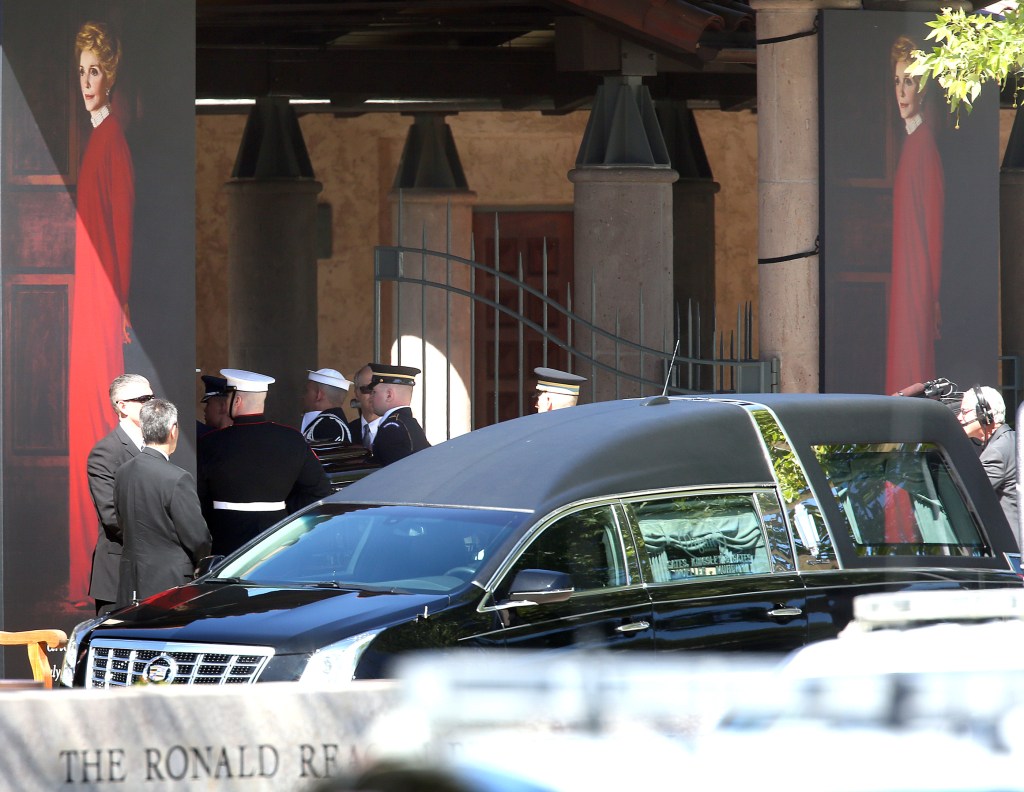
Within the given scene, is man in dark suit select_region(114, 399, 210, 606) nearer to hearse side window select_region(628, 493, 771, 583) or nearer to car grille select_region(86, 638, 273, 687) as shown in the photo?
car grille select_region(86, 638, 273, 687)

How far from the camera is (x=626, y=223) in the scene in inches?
497

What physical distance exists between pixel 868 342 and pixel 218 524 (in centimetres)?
487

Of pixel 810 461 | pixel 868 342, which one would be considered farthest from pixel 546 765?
pixel 868 342

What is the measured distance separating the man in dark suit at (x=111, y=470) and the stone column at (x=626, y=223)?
4911mm

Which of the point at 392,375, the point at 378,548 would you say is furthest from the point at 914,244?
the point at 378,548

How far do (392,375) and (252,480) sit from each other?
3222 mm

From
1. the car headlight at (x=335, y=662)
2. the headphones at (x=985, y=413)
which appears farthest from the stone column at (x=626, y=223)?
the car headlight at (x=335, y=662)

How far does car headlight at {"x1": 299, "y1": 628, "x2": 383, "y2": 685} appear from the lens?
5449mm

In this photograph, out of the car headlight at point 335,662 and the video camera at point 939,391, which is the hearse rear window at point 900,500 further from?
the video camera at point 939,391

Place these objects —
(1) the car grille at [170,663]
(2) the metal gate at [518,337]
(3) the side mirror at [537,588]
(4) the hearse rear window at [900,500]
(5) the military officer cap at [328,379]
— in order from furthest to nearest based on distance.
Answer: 1. (5) the military officer cap at [328,379]
2. (2) the metal gate at [518,337]
3. (4) the hearse rear window at [900,500]
4. (3) the side mirror at [537,588]
5. (1) the car grille at [170,663]

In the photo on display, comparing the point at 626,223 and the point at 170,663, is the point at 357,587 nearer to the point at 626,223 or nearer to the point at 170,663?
the point at 170,663

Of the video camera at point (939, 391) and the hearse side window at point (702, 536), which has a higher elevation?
the video camera at point (939, 391)

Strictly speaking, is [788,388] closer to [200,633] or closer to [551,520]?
[551,520]

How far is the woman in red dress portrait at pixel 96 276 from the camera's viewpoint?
29.7 feet
